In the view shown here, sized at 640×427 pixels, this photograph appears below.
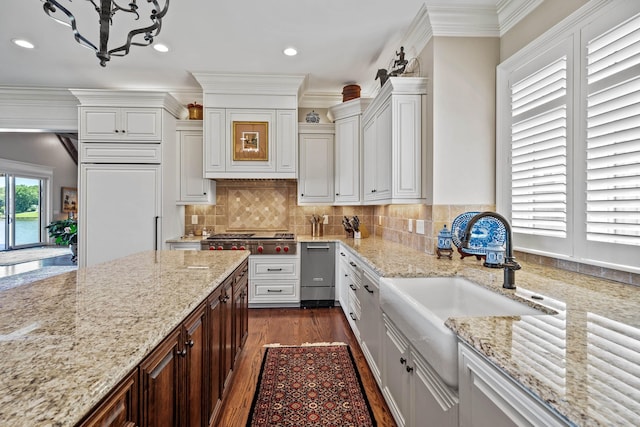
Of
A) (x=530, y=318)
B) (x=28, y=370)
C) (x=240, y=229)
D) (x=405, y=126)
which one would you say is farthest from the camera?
(x=240, y=229)

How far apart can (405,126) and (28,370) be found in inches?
101

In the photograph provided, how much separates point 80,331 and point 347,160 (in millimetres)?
3273

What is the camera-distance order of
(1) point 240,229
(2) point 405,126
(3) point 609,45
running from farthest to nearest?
1. (1) point 240,229
2. (2) point 405,126
3. (3) point 609,45

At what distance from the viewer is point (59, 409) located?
54cm

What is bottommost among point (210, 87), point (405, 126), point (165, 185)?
point (165, 185)

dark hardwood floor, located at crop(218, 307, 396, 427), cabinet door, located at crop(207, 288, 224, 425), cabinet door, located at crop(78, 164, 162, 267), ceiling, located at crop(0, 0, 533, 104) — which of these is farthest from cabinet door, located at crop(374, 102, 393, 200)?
cabinet door, located at crop(78, 164, 162, 267)

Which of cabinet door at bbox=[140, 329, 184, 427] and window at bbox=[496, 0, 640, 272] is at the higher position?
window at bbox=[496, 0, 640, 272]

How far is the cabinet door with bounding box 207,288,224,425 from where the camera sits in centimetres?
149

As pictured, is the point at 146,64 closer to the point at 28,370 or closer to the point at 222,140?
the point at 222,140

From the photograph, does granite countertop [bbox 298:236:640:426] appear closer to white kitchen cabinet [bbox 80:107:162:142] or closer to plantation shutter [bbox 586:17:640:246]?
plantation shutter [bbox 586:17:640:246]

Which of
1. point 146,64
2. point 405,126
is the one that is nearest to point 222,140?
point 146,64

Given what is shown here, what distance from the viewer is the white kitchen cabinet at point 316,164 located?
3939 millimetres

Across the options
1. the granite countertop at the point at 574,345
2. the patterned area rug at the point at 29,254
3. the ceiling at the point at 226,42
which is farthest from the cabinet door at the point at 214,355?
the patterned area rug at the point at 29,254

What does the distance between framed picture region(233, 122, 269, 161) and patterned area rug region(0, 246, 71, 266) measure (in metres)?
6.35
